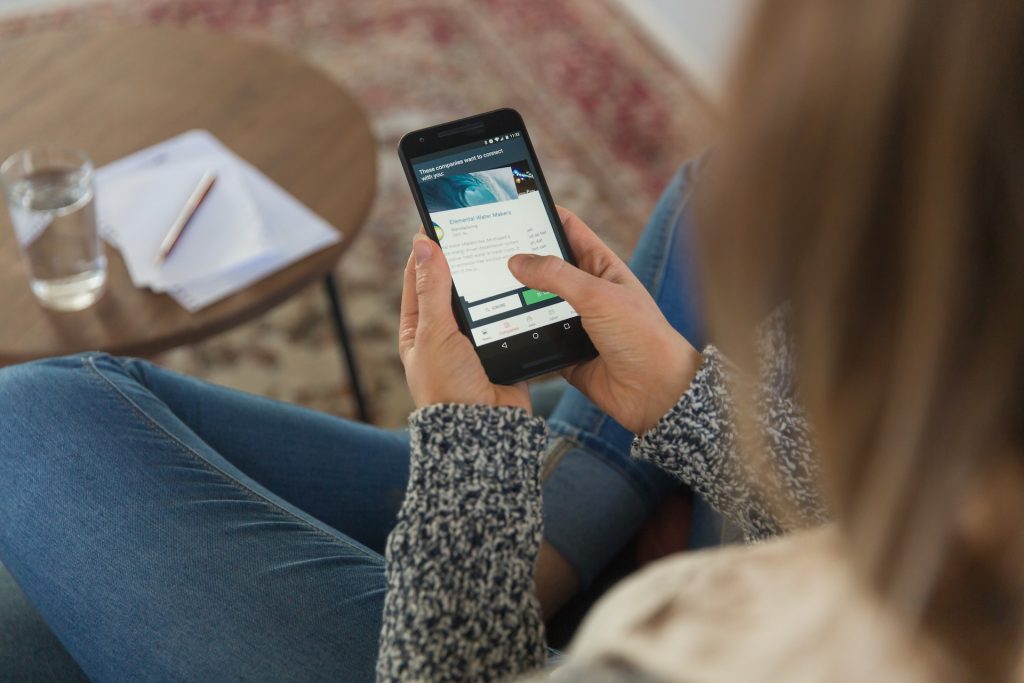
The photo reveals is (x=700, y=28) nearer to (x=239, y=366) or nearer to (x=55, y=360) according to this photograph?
(x=239, y=366)

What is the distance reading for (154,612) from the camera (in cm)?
73

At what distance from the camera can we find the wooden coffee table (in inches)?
44.1

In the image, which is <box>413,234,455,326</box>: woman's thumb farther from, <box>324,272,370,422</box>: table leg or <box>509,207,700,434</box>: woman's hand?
<box>324,272,370,422</box>: table leg

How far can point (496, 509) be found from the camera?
0.68 meters

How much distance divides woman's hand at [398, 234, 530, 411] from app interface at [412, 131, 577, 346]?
1.5 inches

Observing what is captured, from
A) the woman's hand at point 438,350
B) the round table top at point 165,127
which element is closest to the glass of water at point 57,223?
the round table top at point 165,127

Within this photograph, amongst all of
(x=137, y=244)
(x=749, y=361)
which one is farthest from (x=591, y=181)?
(x=749, y=361)

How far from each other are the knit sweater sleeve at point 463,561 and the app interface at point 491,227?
168 mm

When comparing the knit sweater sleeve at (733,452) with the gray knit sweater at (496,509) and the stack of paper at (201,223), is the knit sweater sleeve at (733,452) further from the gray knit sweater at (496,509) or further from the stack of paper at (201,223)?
the stack of paper at (201,223)

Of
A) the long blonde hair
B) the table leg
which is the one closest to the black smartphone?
the long blonde hair

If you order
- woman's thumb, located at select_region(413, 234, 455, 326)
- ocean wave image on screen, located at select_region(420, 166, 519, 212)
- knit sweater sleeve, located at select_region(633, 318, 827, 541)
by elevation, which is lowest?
knit sweater sleeve, located at select_region(633, 318, 827, 541)

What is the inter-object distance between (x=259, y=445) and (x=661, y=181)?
1313 mm

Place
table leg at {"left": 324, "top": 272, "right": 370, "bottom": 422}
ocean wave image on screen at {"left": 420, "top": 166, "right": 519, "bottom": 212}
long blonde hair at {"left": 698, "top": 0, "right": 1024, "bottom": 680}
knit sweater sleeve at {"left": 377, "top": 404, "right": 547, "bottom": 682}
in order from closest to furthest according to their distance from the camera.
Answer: long blonde hair at {"left": 698, "top": 0, "right": 1024, "bottom": 680}, knit sweater sleeve at {"left": 377, "top": 404, "right": 547, "bottom": 682}, ocean wave image on screen at {"left": 420, "top": 166, "right": 519, "bottom": 212}, table leg at {"left": 324, "top": 272, "right": 370, "bottom": 422}

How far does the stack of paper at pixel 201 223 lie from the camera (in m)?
1.16
